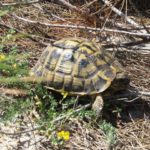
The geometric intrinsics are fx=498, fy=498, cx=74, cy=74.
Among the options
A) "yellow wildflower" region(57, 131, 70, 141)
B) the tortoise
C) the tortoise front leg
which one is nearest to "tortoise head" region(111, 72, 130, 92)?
the tortoise

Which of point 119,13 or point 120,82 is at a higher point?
point 119,13

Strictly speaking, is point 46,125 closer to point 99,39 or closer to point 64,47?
point 64,47

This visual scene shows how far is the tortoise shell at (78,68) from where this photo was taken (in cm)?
369

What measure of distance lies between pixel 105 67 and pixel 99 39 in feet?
2.92

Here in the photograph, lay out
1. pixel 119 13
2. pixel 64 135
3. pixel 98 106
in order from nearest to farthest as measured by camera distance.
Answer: pixel 64 135, pixel 98 106, pixel 119 13

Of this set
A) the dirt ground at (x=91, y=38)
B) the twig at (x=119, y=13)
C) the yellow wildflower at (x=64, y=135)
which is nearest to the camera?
the yellow wildflower at (x=64, y=135)

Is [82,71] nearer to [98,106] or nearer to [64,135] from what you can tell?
[98,106]

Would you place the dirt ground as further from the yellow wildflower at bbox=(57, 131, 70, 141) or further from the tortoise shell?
the tortoise shell

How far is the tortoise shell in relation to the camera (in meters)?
3.69

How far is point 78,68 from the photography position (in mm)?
3713

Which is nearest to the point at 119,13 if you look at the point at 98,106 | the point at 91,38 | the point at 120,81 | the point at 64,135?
the point at 91,38

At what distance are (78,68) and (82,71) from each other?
4 centimetres

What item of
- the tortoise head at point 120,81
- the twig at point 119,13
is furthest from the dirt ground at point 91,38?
the tortoise head at point 120,81

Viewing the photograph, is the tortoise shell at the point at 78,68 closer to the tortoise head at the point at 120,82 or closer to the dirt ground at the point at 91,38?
the tortoise head at the point at 120,82
